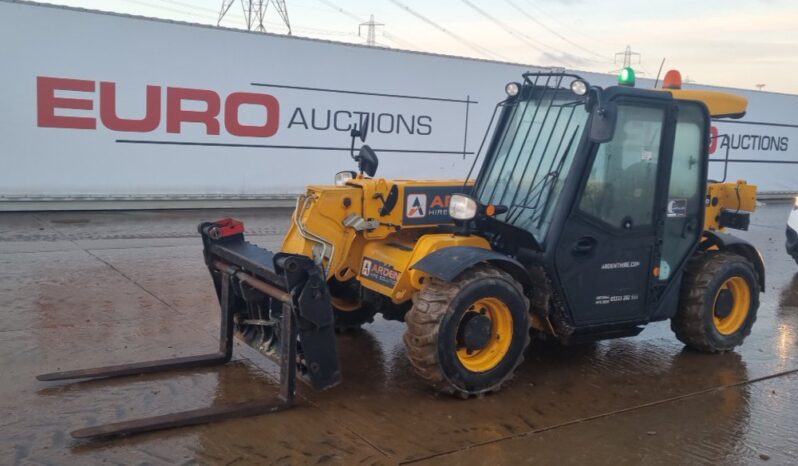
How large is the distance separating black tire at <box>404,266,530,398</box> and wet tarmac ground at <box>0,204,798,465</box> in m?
0.16

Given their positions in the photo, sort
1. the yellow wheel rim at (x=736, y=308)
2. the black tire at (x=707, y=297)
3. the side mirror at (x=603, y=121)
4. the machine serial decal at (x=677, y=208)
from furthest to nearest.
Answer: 1. the yellow wheel rim at (x=736, y=308)
2. the black tire at (x=707, y=297)
3. the machine serial decal at (x=677, y=208)
4. the side mirror at (x=603, y=121)

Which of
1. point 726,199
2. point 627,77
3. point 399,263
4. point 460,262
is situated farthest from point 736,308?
point 399,263

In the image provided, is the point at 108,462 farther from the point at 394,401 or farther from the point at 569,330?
the point at 569,330

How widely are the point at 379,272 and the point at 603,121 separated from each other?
5.87 ft

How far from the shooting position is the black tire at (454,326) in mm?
4492

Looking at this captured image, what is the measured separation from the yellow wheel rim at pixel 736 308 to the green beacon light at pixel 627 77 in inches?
71.7

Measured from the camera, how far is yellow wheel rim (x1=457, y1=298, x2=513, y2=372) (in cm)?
475

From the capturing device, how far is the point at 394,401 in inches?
185

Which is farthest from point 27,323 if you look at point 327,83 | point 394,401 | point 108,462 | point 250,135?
point 327,83

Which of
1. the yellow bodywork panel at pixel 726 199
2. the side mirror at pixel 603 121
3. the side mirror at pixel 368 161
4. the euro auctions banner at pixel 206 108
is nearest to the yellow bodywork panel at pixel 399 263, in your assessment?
the side mirror at pixel 368 161

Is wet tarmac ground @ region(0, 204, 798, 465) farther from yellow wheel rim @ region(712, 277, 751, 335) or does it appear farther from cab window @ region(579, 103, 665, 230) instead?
cab window @ region(579, 103, 665, 230)

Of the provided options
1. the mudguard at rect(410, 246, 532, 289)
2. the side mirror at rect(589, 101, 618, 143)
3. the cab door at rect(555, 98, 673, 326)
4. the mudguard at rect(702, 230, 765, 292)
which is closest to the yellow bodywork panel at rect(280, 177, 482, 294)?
the mudguard at rect(410, 246, 532, 289)

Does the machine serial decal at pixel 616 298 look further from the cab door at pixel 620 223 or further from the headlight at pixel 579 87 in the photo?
the headlight at pixel 579 87

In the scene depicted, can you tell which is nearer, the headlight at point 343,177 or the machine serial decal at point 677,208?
the machine serial decal at point 677,208
